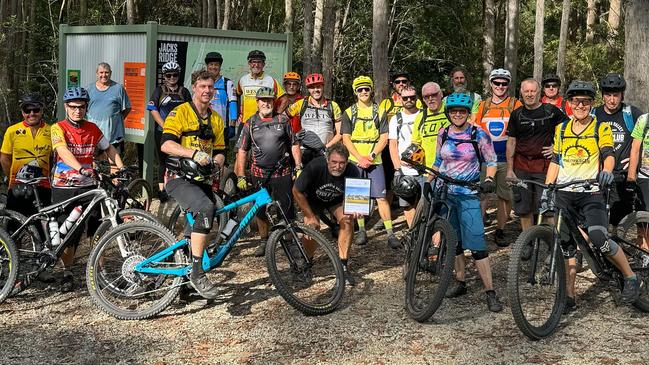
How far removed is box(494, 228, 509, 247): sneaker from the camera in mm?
8906

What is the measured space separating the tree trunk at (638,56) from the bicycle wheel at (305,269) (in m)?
5.04

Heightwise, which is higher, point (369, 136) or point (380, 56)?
point (380, 56)

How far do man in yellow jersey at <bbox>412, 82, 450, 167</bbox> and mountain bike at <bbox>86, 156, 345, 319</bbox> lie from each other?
2274mm

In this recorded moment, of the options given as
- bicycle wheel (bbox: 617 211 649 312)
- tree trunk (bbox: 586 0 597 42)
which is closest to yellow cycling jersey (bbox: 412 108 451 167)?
bicycle wheel (bbox: 617 211 649 312)

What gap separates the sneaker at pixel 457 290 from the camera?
677 cm

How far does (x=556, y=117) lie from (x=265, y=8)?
27600 millimetres

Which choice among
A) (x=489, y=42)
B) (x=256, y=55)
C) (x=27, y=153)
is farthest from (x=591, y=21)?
(x=27, y=153)

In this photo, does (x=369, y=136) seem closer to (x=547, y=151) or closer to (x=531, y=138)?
(x=531, y=138)

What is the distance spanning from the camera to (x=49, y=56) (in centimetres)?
2580

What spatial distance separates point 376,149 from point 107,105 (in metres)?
3.44

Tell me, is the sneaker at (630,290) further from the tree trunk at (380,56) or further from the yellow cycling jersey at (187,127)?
the tree trunk at (380,56)

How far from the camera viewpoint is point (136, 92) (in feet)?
34.3

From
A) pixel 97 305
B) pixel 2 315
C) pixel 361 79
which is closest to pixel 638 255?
pixel 361 79

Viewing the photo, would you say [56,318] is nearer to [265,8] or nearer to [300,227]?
[300,227]
